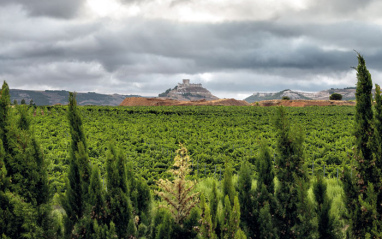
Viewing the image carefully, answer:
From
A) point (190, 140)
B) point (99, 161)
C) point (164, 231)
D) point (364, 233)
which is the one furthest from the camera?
point (190, 140)

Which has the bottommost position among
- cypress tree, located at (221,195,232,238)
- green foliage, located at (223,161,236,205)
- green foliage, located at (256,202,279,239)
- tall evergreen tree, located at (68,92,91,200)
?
green foliage, located at (256,202,279,239)

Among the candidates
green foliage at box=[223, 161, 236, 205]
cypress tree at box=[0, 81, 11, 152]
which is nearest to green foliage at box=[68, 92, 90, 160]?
cypress tree at box=[0, 81, 11, 152]

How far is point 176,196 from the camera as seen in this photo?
692cm

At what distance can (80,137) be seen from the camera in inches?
285

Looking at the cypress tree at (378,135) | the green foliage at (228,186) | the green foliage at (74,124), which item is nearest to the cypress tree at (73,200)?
the green foliage at (74,124)

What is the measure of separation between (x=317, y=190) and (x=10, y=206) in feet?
22.2

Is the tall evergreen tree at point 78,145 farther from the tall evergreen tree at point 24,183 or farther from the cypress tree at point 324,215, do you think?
the cypress tree at point 324,215

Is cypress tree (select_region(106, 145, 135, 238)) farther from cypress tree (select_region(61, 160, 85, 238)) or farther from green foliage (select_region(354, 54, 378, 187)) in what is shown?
green foliage (select_region(354, 54, 378, 187))

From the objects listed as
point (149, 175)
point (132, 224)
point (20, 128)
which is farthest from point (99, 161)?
point (132, 224)

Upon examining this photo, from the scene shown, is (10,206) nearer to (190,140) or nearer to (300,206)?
(300,206)

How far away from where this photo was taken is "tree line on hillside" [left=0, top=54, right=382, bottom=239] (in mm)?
6285

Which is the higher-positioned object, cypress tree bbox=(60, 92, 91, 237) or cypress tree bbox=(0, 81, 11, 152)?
cypress tree bbox=(0, 81, 11, 152)

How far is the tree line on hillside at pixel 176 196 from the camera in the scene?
20.6ft

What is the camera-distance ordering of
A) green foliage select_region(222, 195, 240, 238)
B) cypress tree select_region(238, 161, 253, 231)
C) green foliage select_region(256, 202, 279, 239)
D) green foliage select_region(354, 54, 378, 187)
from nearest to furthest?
green foliage select_region(222, 195, 240, 238), green foliage select_region(256, 202, 279, 239), green foliage select_region(354, 54, 378, 187), cypress tree select_region(238, 161, 253, 231)
